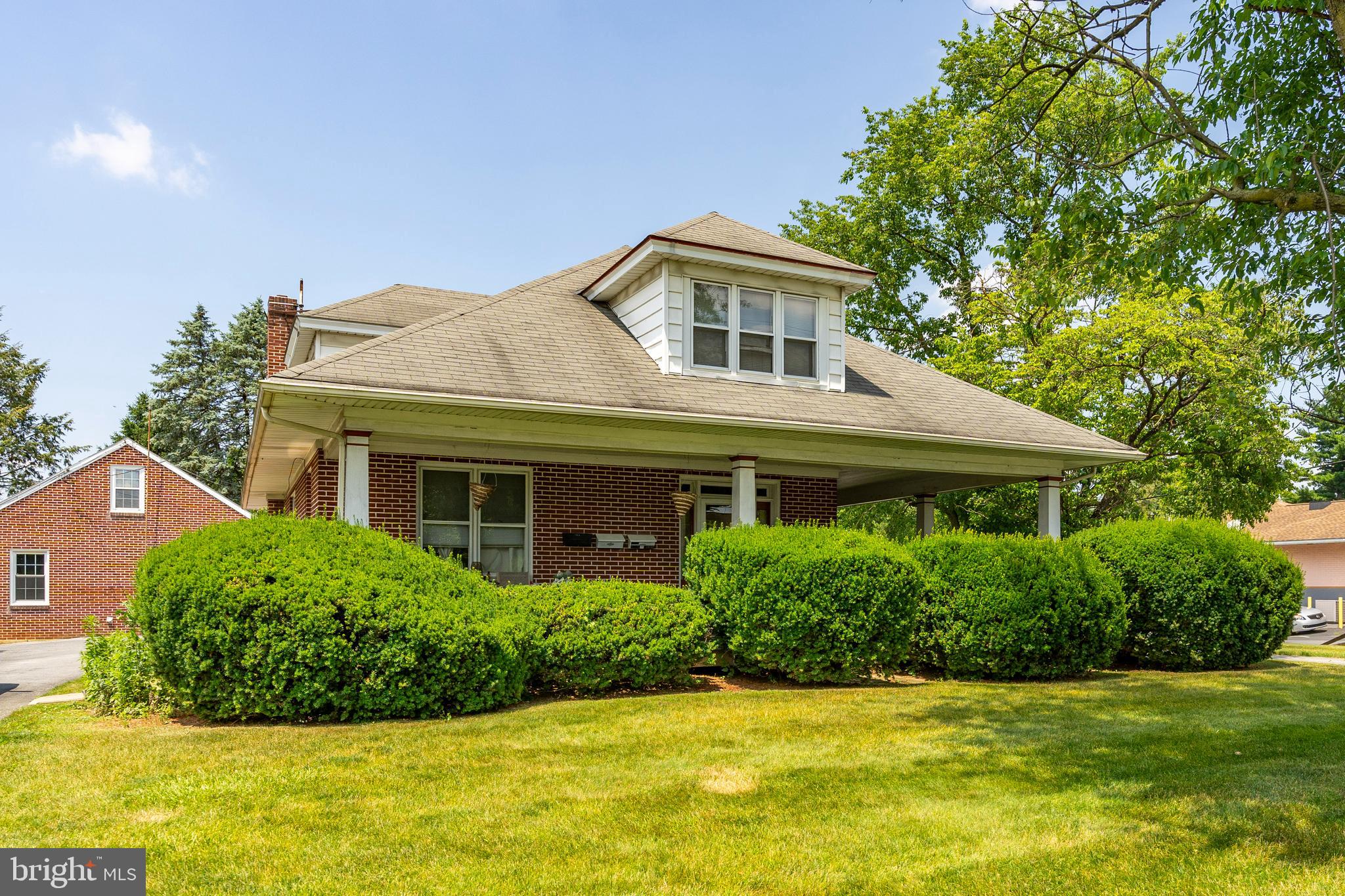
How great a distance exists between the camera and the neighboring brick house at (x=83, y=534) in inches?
1086

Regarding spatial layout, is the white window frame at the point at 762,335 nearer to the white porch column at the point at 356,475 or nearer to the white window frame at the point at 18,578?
the white porch column at the point at 356,475

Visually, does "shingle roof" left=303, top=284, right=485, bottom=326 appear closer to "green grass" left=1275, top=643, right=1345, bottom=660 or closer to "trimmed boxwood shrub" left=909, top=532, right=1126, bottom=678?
"trimmed boxwood shrub" left=909, top=532, right=1126, bottom=678

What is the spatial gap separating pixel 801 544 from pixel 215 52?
31.8 ft

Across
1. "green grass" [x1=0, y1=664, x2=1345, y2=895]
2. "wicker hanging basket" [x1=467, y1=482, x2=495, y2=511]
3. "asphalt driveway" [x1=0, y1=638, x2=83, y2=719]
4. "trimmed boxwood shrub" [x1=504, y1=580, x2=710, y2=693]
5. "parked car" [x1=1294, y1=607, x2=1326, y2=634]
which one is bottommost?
"parked car" [x1=1294, y1=607, x2=1326, y2=634]

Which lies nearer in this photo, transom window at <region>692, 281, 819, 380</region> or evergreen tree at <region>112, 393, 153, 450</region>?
transom window at <region>692, 281, 819, 380</region>

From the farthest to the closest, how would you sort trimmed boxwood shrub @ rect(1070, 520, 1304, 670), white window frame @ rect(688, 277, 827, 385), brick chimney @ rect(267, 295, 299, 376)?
brick chimney @ rect(267, 295, 299, 376) → white window frame @ rect(688, 277, 827, 385) → trimmed boxwood shrub @ rect(1070, 520, 1304, 670)

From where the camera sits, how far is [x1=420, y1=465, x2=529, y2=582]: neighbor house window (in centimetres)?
1287

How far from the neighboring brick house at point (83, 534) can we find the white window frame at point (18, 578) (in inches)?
0.8

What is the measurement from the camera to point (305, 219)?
15.4 metres

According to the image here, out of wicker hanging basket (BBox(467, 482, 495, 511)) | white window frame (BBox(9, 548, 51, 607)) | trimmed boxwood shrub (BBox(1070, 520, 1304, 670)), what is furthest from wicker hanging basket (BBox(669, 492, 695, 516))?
white window frame (BBox(9, 548, 51, 607))

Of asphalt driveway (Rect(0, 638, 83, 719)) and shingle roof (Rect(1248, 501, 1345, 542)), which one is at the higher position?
shingle roof (Rect(1248, 501, 1345, 542))

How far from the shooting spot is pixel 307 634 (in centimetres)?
780

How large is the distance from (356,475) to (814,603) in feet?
17.2

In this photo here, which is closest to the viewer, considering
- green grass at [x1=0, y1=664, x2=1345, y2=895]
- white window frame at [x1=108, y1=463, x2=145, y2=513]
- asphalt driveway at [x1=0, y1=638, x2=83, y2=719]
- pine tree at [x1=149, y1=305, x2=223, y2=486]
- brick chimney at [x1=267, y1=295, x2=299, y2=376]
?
green grass at [x1=0, y1=664, x2=1345, y2=895]
